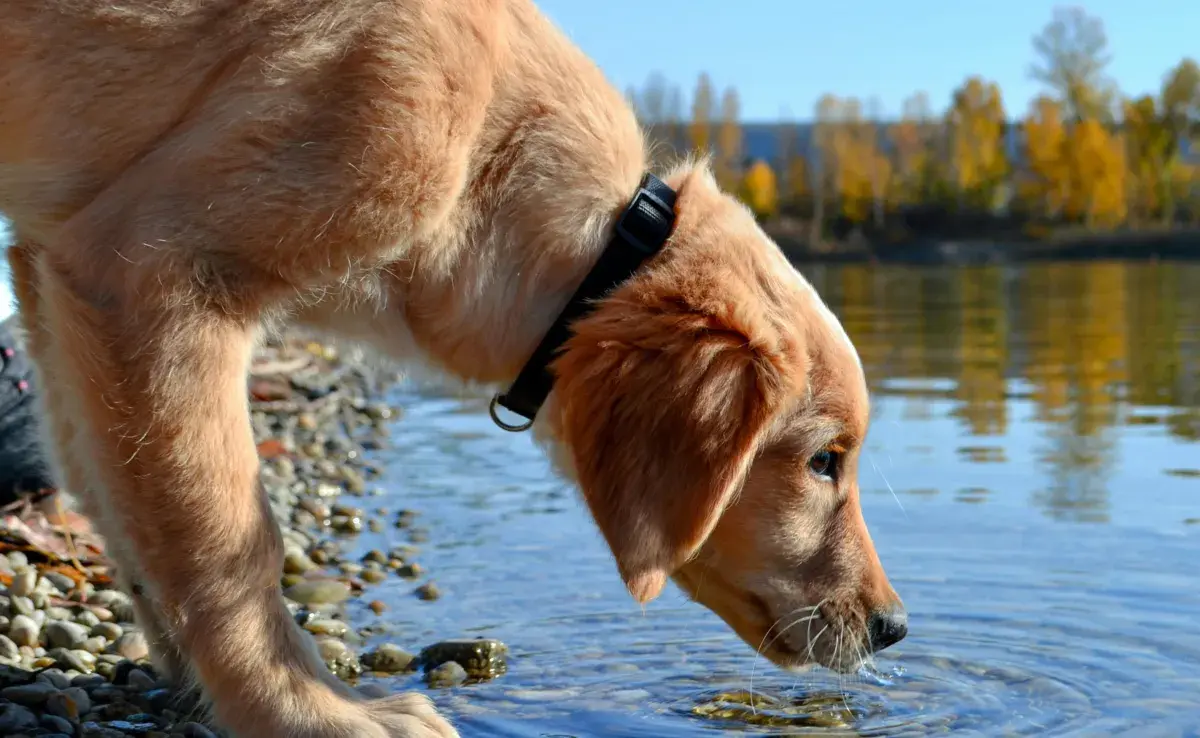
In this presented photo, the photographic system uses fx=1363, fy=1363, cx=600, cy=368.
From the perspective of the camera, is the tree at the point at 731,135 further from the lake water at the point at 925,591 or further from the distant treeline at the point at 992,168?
the lake water at the point at 925,591

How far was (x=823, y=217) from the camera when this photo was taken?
8006 cm

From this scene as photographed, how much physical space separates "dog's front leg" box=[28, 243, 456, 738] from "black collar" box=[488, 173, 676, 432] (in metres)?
0.75

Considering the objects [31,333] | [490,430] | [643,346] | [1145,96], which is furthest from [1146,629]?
[1145,96]

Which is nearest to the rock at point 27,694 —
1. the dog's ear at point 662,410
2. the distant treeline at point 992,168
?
the dog's ear at point 662,410

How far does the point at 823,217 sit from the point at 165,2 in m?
78.5

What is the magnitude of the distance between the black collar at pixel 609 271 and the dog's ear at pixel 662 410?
0.09m

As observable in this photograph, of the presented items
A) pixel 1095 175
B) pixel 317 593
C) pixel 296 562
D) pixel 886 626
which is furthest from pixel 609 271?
pixel 1095 175

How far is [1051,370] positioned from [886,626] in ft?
32.4

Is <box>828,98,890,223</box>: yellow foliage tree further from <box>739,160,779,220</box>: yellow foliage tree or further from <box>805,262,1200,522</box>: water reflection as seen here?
<box>805,262,1200,522</box>: water reflection

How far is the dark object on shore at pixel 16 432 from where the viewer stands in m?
5.23

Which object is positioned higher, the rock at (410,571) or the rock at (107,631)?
the rock at (107,631)

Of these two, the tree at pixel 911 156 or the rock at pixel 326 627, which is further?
the tree at pixel 911 156

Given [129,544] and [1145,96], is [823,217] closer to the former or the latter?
[1145,96]

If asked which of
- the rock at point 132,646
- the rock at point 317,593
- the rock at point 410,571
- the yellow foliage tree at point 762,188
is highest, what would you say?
the yellow foliage tree at point 762,188
